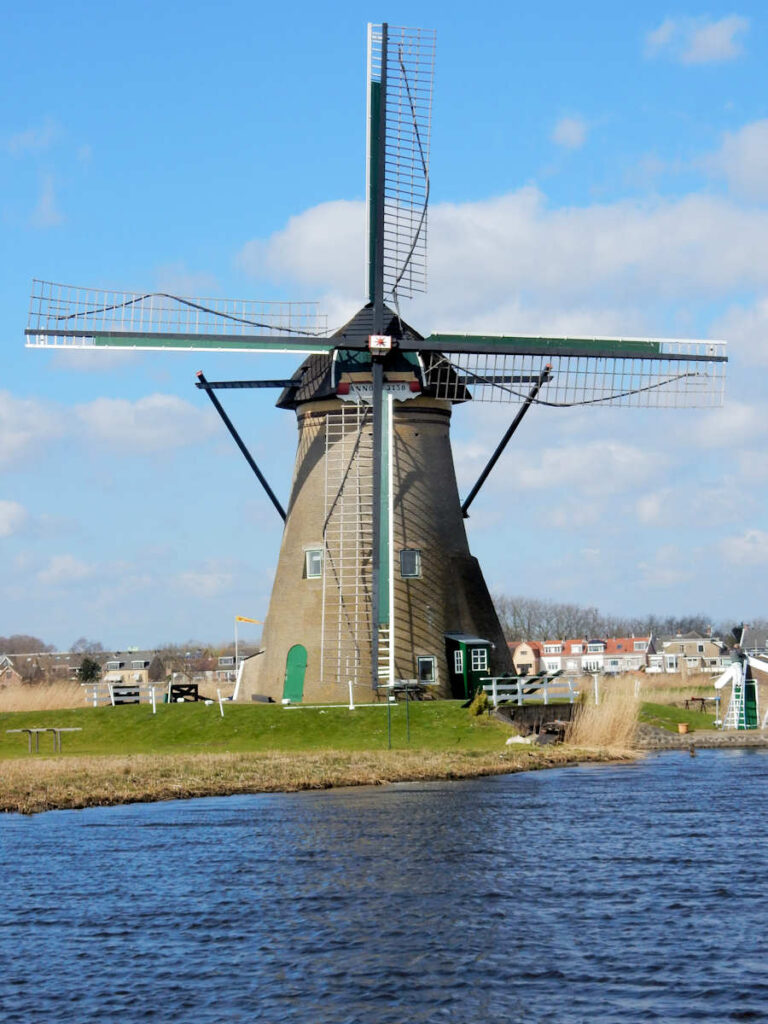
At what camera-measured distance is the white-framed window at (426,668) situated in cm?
3938

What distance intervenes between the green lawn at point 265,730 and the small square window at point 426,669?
2.56m

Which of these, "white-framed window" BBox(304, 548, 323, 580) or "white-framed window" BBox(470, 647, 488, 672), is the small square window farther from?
"white-framed window" BBox(304, 548, 323, 580)

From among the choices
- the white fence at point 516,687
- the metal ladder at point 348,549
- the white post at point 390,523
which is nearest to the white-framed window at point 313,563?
the metal ladder at point 348,549

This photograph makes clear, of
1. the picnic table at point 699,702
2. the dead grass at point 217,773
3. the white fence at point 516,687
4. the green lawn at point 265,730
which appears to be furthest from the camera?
the picnic table at point 699,702

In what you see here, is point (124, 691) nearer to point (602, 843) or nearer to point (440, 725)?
point (440, 725)

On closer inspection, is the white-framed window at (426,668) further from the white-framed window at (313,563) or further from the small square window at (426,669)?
the white-framed window at (313,563)

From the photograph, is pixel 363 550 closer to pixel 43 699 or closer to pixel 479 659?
pixel 479 659

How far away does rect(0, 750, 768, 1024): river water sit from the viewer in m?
12.8

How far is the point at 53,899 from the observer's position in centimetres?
1769

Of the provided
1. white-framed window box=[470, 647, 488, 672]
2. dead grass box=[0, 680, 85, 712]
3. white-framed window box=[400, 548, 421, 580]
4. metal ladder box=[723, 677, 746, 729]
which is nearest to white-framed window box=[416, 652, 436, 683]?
white-framed window box=[470, 647, 488, 672]

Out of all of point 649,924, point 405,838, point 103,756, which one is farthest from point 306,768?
point 649,924

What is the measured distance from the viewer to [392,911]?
16422 millimetres

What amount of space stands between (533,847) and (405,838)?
6.19ft

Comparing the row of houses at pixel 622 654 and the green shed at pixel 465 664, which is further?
the row of houses at pixel 622 654
